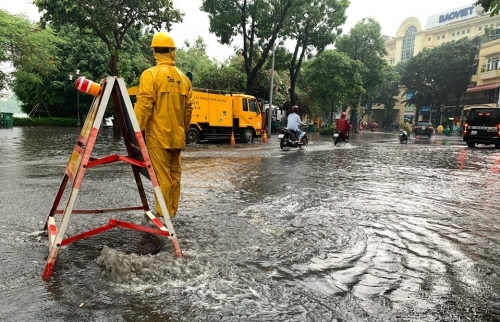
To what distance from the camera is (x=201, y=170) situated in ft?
27.7

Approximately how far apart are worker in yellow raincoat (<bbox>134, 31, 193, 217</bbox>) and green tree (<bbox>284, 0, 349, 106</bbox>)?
886 inches

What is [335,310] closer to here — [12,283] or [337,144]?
[12,283]

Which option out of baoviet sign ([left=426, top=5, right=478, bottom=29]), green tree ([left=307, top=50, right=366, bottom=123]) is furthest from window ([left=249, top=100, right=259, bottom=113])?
baoviet sign ([left=426, top=5, right=478, bottom=29])

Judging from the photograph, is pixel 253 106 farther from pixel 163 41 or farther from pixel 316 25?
pixel 163 41

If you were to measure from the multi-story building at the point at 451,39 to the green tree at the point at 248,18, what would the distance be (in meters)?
35.8

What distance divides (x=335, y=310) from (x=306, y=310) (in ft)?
0.60

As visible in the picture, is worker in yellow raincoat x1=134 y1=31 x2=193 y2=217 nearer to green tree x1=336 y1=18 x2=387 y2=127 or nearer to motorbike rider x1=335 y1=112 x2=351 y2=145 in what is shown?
motorbike rider x1=335 y1=112 x2=351 y2=145

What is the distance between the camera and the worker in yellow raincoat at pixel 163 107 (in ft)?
12.3

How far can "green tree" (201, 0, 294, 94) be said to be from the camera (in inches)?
829

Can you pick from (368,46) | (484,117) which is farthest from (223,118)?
(368,46)

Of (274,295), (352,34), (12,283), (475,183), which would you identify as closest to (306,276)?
(274,295)

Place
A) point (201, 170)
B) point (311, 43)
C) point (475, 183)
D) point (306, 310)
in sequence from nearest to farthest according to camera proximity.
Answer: point (306, 310) → point (475, 183) → point (201, 170) → point (311, 43)

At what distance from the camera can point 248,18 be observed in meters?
21.9

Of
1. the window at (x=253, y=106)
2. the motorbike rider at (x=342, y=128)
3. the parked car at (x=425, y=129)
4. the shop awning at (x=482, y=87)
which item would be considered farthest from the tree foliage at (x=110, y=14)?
the shop awning at (x=482, y=87)
